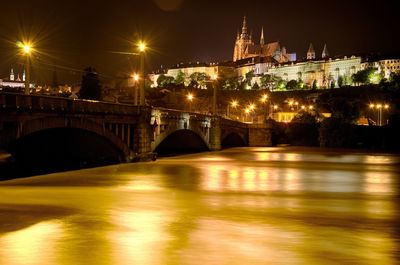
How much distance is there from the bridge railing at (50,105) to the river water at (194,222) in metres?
4.25

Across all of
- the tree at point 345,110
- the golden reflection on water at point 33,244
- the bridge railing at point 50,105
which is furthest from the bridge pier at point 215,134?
the tree at point 345,110

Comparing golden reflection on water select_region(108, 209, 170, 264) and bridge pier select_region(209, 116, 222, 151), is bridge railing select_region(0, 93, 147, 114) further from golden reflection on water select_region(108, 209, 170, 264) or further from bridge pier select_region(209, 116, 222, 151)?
bridge pier select_region(209, 116, 222, 151)

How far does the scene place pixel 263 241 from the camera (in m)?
15.5

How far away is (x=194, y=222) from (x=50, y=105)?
17750 mm

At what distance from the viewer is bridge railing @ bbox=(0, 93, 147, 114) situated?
2938 centimetres

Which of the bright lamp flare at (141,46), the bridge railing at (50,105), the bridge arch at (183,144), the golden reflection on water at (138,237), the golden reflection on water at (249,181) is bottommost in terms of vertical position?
the golden reflection on water at (138,237)

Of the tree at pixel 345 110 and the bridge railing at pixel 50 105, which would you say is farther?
the tree at pixel 345 110

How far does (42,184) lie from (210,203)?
35.7 ft

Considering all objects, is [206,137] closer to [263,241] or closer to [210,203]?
[210,203]

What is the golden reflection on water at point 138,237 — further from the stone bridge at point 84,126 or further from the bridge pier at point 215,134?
the bridge pier at point 215,134

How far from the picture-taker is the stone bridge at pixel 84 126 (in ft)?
98.8

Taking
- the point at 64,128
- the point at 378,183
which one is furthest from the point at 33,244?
the point at 378,183

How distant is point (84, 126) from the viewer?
37.4 metres

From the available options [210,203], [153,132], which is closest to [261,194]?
[210,203]
